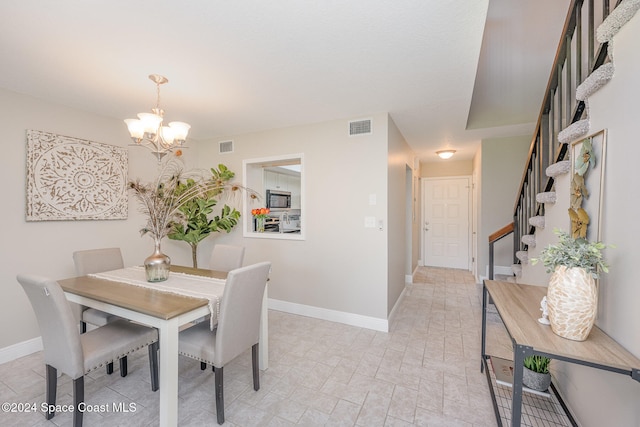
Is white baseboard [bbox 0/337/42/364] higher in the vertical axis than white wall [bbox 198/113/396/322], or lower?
lower

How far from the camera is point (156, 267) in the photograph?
2.13 metres

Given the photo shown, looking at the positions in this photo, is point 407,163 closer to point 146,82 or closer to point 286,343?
point 286,343

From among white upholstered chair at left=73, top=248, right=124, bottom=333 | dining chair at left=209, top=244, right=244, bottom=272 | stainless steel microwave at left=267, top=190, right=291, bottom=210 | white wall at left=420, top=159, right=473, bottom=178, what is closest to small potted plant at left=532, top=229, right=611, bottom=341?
dining chair at left=209, top=244, right=244, bottom=272

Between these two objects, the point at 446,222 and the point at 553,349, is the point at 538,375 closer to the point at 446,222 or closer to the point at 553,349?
the point at 553,349

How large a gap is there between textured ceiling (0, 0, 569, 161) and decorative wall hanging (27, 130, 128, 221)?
41cm

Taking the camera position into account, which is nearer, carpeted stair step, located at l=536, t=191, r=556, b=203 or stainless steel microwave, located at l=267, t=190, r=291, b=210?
carpeted stair step, located at l=536, t=191, r=556, b=203

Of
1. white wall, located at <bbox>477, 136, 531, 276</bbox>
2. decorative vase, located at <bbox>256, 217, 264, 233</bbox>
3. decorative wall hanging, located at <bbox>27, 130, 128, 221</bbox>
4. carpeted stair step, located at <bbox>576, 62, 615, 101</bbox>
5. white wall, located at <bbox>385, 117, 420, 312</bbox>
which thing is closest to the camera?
carpeted stair step, located at <bbox>576, 62, 615, 101</bbox>

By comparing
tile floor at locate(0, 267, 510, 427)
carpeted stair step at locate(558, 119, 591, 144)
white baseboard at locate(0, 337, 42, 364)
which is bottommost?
tile floor at locate(0, 267, 510, 427)

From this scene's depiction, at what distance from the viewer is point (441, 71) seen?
215 cm

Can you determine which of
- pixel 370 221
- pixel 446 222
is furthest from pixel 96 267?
pixel 446 222

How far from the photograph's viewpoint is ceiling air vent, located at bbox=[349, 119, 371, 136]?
3101 millimetres

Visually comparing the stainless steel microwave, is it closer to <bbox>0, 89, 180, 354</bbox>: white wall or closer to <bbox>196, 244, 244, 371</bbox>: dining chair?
<bbox>196, 244, 244, 371</bbox>: dining chair

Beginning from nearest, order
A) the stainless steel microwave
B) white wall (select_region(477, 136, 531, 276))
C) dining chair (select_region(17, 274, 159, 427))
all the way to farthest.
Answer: dining chair (select_region(17, 274, 159, 427)) → white wall (select_region(477, 136, 531, 276)) → the stainless steel microwave

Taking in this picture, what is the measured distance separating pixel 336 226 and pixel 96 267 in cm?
245
